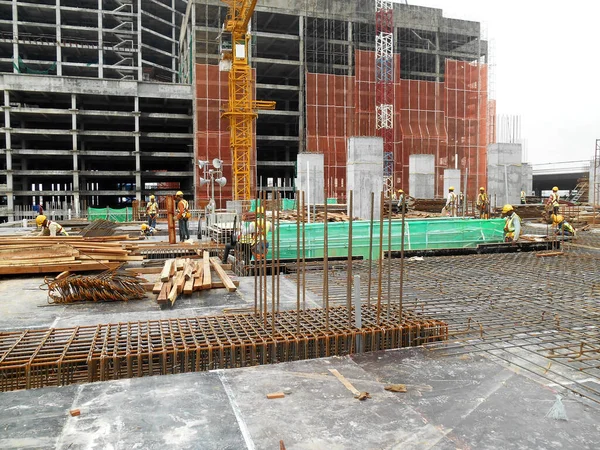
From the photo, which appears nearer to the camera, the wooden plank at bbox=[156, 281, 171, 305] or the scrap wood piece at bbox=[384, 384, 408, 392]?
the scrap wood piece at bbox=[384, 384, 408, 392]

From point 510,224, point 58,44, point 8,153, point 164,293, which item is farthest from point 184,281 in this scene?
point 58,44

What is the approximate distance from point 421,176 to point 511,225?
703 inches

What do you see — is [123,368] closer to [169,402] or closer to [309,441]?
[169,402]

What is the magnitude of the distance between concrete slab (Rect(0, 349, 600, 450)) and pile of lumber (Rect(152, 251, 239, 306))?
11.4 ft

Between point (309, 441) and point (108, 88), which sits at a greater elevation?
point (108, 88)

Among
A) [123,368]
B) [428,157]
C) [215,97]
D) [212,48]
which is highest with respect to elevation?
[212,48]

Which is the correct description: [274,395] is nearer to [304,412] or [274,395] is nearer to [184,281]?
[304,412]

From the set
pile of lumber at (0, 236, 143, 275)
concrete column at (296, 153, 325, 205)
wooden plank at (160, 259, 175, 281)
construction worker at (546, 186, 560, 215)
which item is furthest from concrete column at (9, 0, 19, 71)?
construction worker at (546, 186, 560, 215)

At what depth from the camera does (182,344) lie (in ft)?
16.9

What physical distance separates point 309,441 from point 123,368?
2352 mm

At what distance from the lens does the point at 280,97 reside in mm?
50625

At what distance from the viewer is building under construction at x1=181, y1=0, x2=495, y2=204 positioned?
44375 millimetres

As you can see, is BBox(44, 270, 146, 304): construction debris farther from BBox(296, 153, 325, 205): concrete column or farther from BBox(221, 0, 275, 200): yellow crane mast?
BBox(221, 0, 275, 200): yellow crane mast

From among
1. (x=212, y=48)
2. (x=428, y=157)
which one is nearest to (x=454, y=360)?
(x=428, y=157)
